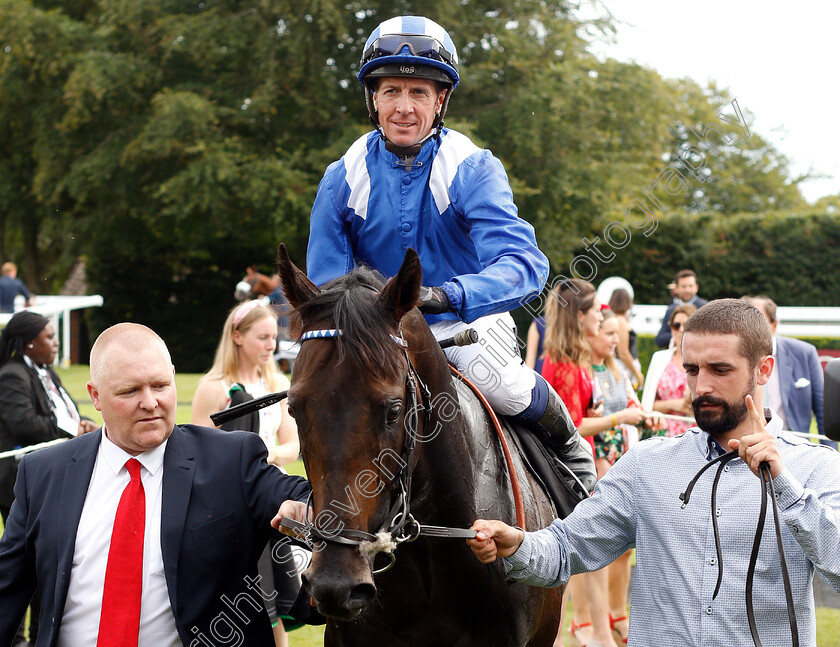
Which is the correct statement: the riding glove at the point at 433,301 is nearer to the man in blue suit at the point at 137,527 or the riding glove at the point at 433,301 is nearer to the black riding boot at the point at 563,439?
the man in blue suit at the point at 137,527

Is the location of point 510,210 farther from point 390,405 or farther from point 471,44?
point 471,44

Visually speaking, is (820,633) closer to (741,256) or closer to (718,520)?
(718,520)

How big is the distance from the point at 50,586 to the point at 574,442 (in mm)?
2094

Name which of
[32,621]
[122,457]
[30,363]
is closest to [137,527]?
[122,457]

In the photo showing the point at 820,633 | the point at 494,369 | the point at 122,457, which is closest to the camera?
the point at 122,457

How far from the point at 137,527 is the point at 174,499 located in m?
0.13

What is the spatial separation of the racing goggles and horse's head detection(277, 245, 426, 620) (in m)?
1.07

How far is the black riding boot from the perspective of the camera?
351cm

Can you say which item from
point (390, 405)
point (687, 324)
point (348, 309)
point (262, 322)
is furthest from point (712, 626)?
point (262, 322)

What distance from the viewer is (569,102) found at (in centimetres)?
1830

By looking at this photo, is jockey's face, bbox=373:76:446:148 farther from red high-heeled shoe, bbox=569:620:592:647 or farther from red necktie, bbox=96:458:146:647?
red high-heeled shoe, bbox=569:620:592:647

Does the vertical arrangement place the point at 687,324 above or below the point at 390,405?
above

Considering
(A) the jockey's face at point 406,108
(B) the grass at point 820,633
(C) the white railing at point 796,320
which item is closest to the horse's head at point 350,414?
(A) the jockey's face at point 406,108

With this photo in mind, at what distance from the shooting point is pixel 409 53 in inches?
121
